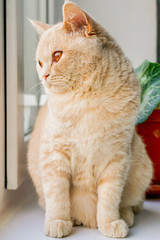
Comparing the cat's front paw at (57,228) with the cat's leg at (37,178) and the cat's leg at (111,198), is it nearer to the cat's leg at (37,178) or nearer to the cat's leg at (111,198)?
the cat's leg at (111,198)

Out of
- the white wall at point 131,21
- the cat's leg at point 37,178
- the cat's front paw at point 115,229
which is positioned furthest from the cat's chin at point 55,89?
the white wall at point 131,21

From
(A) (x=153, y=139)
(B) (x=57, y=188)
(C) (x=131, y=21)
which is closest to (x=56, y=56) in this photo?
(B) (x=57, y=188)

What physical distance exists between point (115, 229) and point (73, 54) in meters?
0.58

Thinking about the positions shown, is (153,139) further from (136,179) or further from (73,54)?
(73,54)

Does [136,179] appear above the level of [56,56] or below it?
below

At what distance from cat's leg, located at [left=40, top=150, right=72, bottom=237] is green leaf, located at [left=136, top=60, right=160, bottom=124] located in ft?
1.70

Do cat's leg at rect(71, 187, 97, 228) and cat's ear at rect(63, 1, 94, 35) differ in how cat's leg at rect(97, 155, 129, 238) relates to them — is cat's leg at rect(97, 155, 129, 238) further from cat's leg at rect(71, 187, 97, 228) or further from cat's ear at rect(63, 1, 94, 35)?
cat's ear at rect(63, 1, 94, 35)

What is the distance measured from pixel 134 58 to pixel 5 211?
1247mm

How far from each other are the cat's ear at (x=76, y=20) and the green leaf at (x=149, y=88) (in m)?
0.54

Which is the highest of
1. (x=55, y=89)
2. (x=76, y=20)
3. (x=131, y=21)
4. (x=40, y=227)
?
(x=76, y=20)

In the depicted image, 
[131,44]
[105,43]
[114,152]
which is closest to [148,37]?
[131,44]

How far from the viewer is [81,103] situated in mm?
1049

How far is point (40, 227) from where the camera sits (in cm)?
113

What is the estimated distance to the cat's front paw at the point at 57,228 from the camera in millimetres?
1021
